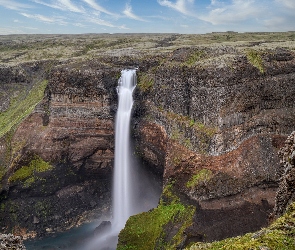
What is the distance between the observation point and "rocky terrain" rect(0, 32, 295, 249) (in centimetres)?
2652

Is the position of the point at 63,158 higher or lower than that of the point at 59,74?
lower

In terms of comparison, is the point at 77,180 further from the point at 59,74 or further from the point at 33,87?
the point at 33,87

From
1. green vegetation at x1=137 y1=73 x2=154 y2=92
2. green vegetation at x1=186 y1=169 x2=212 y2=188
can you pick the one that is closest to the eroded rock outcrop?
green vegetation at x1=186 y1=169 x2=212 y2=188

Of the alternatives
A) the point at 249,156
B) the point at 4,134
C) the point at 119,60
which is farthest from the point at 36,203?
the point at 249,156

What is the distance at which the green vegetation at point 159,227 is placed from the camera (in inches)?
939

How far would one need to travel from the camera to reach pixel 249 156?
28234mm

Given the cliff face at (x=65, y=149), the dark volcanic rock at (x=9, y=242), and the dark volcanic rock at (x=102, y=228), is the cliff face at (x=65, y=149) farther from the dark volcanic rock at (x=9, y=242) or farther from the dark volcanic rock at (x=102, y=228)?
the dark volcanic rock at (x=9, y=242)

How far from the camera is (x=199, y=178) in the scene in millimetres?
28016

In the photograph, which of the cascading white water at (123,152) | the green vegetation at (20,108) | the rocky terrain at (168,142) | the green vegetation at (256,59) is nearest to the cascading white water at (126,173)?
the cascading white water at (123,152)

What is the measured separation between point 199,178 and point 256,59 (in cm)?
1339

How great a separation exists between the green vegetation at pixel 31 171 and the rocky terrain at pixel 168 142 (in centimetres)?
11

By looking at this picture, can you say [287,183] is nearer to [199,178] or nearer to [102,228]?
[199,178]

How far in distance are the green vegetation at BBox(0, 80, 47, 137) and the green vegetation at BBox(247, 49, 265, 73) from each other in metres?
26.4

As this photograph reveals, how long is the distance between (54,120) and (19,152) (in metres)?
5.35
